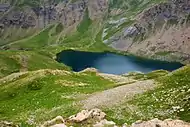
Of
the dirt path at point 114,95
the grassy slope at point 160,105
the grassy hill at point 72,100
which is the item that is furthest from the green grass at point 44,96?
the grassy slope at point 160,105

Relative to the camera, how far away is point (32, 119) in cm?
4562

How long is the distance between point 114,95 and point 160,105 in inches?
349

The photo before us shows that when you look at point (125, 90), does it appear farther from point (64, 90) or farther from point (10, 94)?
point (10, 94)

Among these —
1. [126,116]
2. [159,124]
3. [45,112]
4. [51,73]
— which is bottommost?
[51,73]

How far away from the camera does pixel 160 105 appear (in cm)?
4241

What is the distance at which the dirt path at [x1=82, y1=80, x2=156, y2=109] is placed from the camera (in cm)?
4662

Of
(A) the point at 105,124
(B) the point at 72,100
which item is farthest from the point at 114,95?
(A) the point at 105,124

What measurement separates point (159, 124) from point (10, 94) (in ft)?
130

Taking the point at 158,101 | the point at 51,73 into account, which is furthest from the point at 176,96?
the point at 51,73

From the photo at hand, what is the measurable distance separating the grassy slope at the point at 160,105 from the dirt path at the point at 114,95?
1.68 m

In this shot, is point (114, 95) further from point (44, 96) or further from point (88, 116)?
point (44, 96)

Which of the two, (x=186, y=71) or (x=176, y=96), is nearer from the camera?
(x=176, y=96)

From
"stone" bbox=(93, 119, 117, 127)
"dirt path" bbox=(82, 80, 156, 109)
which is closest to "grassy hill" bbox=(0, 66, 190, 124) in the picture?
"dirt path" bbox=(82, 80, 156, 109)

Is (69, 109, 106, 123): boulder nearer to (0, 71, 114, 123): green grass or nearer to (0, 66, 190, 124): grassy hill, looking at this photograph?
(0, 66, 190, 124): grassy hill
